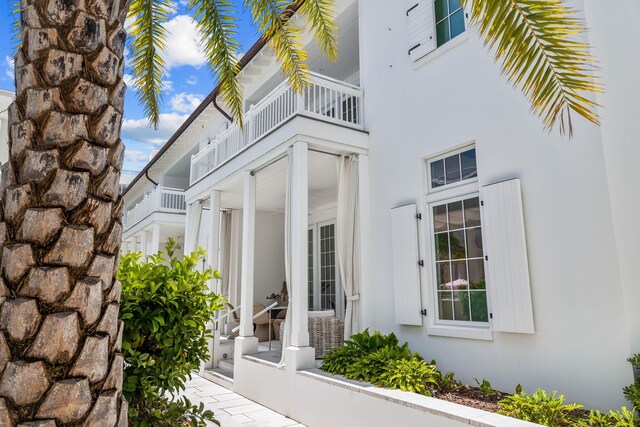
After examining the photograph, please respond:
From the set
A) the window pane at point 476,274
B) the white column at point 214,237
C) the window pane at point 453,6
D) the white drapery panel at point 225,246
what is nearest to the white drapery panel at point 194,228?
the white column at point 214,237

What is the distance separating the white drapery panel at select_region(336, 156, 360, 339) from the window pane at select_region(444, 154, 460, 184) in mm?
1661

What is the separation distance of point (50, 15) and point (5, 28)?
3032mm

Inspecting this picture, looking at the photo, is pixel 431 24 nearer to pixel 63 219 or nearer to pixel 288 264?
pixel 288 264

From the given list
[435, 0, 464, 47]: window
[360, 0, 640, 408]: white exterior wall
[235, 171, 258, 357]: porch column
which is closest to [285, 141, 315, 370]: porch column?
[360, 0, 640, 408]: white exterior wall

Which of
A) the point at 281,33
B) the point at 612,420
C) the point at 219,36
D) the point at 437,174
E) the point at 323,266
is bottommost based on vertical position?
the point at 612,420

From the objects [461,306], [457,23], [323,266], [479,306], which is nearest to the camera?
[479,306]

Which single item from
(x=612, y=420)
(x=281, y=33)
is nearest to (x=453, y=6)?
(x=281, y=33)

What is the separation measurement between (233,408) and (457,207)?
14.5 feet

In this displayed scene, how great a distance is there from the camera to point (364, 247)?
692 cm

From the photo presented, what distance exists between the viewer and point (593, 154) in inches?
169

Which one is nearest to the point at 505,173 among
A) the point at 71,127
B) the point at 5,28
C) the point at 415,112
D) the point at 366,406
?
the point at 415,112

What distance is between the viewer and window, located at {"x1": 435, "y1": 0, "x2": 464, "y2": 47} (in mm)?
6016

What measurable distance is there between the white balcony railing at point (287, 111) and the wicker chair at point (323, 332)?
3.33 meters

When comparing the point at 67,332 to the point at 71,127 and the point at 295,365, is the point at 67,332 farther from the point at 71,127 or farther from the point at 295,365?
the point at 295,365
